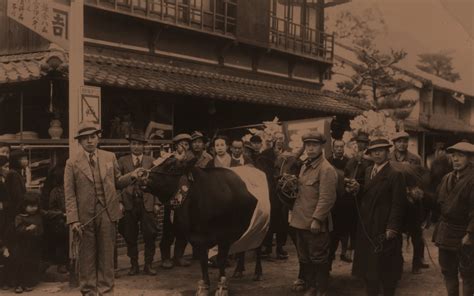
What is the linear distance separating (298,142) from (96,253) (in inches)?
180

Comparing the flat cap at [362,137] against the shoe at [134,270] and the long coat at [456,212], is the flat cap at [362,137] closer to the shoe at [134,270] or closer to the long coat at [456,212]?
the long coat at [456,212]

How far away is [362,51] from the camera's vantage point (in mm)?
23891

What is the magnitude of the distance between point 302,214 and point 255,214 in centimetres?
97

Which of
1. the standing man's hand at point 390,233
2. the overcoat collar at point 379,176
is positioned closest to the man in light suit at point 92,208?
the overcoat collar at point 379,176

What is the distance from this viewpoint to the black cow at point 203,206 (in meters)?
6.39

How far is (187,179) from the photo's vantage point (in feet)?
21.6

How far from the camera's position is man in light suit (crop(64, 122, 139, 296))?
19.9 ft

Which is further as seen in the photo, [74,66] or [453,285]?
[74,66]

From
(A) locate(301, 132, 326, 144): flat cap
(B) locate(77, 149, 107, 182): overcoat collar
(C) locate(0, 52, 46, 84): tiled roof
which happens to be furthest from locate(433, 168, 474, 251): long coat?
(C) locate(0, 52, 46, 84): tiled roof

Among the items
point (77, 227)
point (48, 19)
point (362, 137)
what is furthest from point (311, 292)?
point (48, 19)

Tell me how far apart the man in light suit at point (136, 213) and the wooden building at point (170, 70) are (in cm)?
166

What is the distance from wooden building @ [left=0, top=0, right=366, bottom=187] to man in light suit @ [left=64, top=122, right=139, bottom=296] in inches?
97.8

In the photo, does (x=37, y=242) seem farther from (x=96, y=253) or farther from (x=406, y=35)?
(x=406, y=35)

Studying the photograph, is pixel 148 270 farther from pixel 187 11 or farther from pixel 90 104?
pixel 187 11
